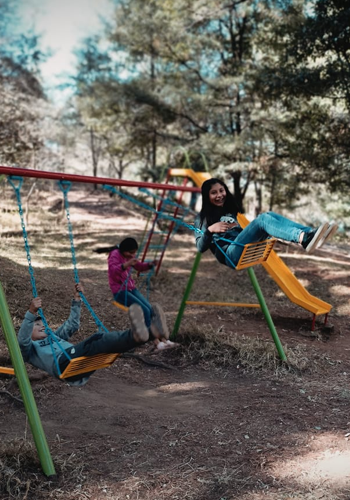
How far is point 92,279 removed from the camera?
766 centimetres

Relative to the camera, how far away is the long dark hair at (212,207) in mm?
4191

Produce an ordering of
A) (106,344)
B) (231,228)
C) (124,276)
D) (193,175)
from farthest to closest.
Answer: (193,175)
(124,276)
(231,228)
(106,344)

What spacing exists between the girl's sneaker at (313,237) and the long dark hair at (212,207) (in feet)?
3.32

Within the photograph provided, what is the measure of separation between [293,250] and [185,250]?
8.78 feet

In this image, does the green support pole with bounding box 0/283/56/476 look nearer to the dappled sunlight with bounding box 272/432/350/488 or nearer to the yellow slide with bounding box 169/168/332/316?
the dappled sunlight with bounding box 272/432/350/488

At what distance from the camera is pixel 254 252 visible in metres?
3.87

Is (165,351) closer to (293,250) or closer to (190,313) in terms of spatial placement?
(190,313)

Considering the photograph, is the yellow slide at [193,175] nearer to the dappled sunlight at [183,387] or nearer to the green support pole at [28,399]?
the dappled sunlight at [183,387]

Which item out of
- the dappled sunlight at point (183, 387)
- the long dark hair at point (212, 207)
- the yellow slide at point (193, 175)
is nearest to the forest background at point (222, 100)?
the yellow slide at point (193, 175)

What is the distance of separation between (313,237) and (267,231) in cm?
43

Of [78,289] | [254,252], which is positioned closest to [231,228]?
[254,252]

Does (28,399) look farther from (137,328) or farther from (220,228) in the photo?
(220,228)

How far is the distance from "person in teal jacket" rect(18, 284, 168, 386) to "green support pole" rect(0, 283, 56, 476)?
206 mm

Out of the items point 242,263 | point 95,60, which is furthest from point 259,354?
point 95,60
